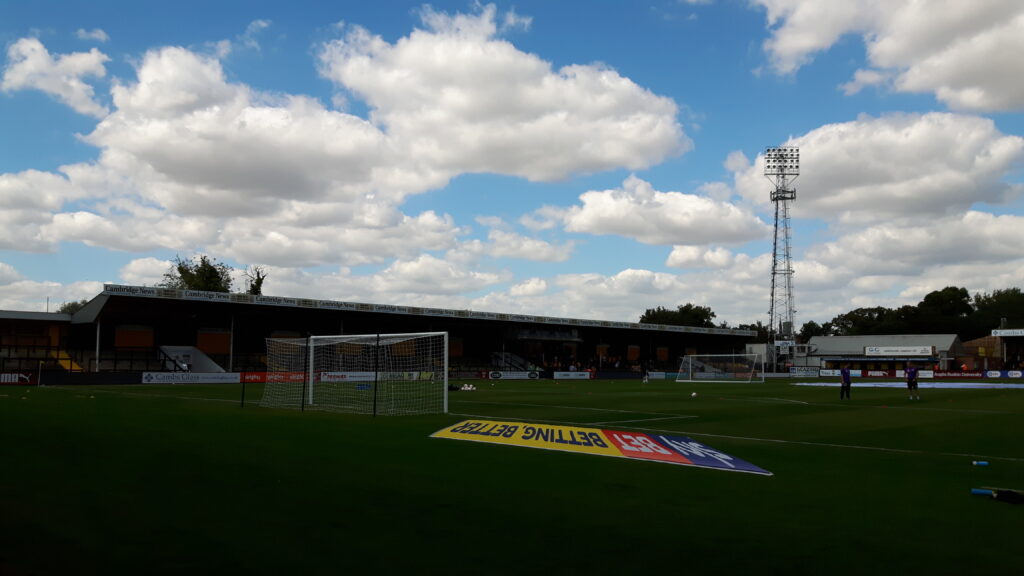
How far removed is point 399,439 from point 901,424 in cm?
1493

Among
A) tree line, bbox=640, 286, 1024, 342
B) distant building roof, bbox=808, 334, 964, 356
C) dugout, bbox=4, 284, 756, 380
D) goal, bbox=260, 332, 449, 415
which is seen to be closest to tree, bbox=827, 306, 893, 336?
tree line, bbox=640, 286, 1024, 342

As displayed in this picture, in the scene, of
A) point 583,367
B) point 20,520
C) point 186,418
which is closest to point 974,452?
point 20,520

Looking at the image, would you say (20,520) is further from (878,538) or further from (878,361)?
(878,361)

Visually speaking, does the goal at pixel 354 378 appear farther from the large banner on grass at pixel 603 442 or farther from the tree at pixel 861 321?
the tree at pixel 861 321

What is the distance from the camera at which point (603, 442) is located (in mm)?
13844

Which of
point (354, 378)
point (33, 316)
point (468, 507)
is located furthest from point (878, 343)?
point (468, 507)

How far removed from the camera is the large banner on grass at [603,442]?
11977mm

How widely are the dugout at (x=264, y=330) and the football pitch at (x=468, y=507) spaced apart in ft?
127

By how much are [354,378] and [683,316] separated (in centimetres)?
11824

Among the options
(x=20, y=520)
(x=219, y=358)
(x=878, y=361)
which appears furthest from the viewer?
(x=878, y=361)

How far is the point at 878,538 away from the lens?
693 cm

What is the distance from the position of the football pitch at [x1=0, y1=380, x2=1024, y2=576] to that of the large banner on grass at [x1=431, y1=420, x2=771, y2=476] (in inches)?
18.9

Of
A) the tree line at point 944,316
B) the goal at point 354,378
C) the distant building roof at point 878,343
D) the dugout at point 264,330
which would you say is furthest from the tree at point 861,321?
the goal at point 354,378

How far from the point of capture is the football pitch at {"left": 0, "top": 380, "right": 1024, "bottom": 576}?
590cm
